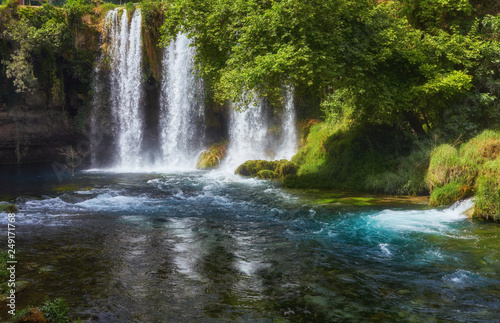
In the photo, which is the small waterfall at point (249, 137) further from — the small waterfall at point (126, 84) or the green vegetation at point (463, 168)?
the green vegetation at point (463, 168)

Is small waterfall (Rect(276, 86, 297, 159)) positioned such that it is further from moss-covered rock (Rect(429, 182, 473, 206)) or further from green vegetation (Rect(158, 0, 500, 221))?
moss-covered rock (Rect(429, 182, 473, 206))

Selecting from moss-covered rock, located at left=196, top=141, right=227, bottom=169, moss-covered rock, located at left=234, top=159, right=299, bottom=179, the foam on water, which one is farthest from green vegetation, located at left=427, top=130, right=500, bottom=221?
moss-covered rock, located at left=196, top=141, right=227, bottom=169

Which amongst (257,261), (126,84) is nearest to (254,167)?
(126,84)

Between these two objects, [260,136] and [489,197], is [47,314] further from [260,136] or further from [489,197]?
[260,136]

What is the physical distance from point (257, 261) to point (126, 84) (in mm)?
22299

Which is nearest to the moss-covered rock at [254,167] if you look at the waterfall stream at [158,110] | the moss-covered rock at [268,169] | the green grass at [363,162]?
the moss-covered rock at [268,169]

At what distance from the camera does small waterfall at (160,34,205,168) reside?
26969mm

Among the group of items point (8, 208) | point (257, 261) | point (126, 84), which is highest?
point (126, 84)

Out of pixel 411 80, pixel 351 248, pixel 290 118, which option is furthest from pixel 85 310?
pixel 290 118

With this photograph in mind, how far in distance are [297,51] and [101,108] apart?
60.6 feet

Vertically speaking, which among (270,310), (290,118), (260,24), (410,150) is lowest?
(270,310)

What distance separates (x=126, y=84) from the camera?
2702 centimetres

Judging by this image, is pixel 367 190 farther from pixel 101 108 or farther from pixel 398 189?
pixel 101 108

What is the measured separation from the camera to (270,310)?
5645 millimetres
